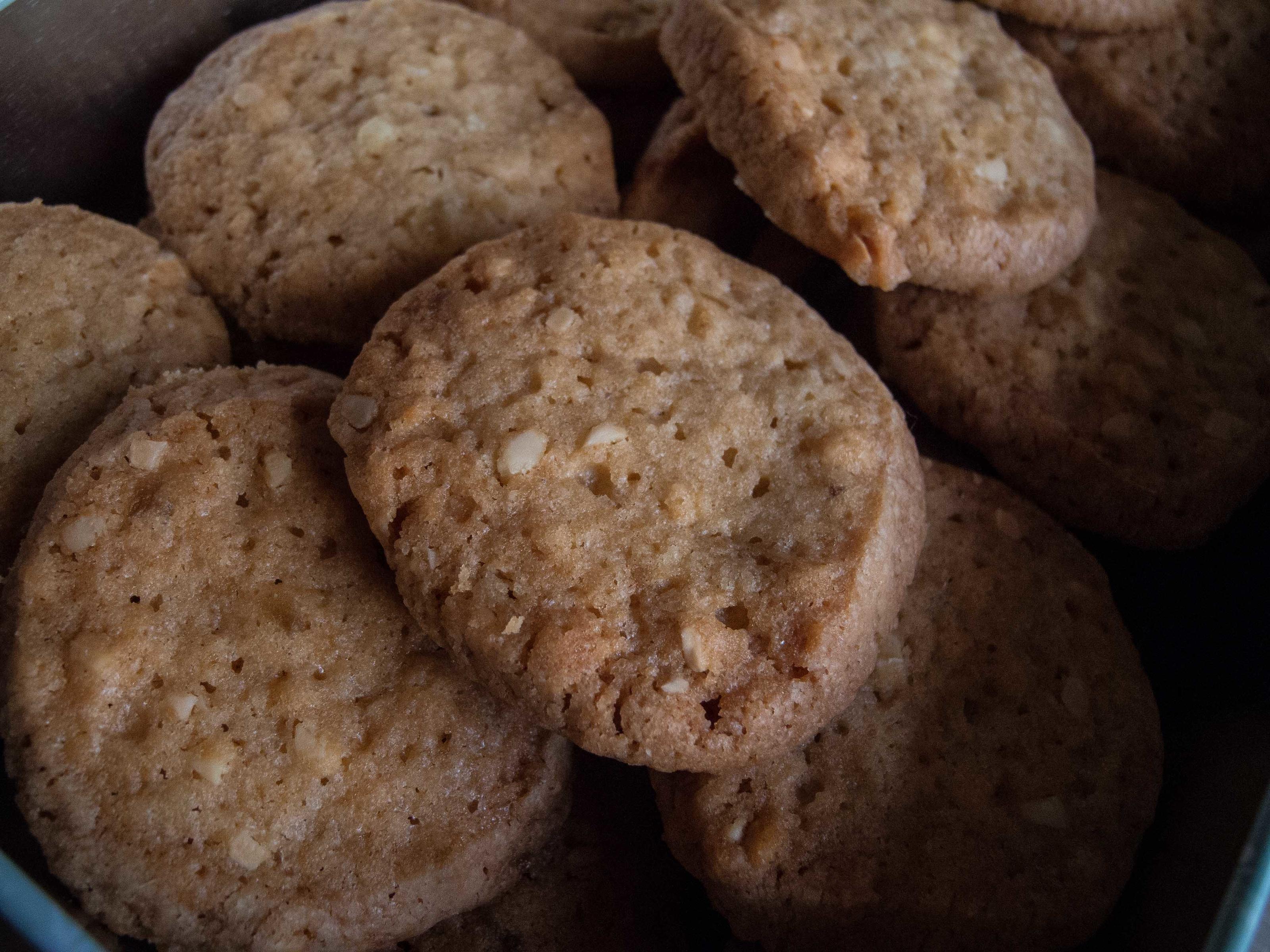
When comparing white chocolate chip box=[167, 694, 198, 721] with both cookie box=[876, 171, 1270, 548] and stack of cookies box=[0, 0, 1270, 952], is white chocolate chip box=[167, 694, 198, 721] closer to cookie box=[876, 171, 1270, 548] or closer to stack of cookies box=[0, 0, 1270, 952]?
stack of cookies box=[0, 0, 1270, 952]

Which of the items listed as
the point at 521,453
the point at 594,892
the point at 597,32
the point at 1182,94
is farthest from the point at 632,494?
the point at 1182,94

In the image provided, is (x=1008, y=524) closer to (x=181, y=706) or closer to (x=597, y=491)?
(x=597, y=491)

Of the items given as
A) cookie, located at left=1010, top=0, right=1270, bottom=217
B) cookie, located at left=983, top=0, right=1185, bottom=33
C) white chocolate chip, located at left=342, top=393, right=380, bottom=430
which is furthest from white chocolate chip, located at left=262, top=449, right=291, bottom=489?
cookie, located at left=1010, top=0, right=1270, bottom=217

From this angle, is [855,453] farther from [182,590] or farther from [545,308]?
[182,590]

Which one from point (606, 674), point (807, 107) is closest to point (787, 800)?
point (606, 674)

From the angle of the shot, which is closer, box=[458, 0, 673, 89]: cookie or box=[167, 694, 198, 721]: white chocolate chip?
box=[167, 694, 198, 721]: white chocolate chip
